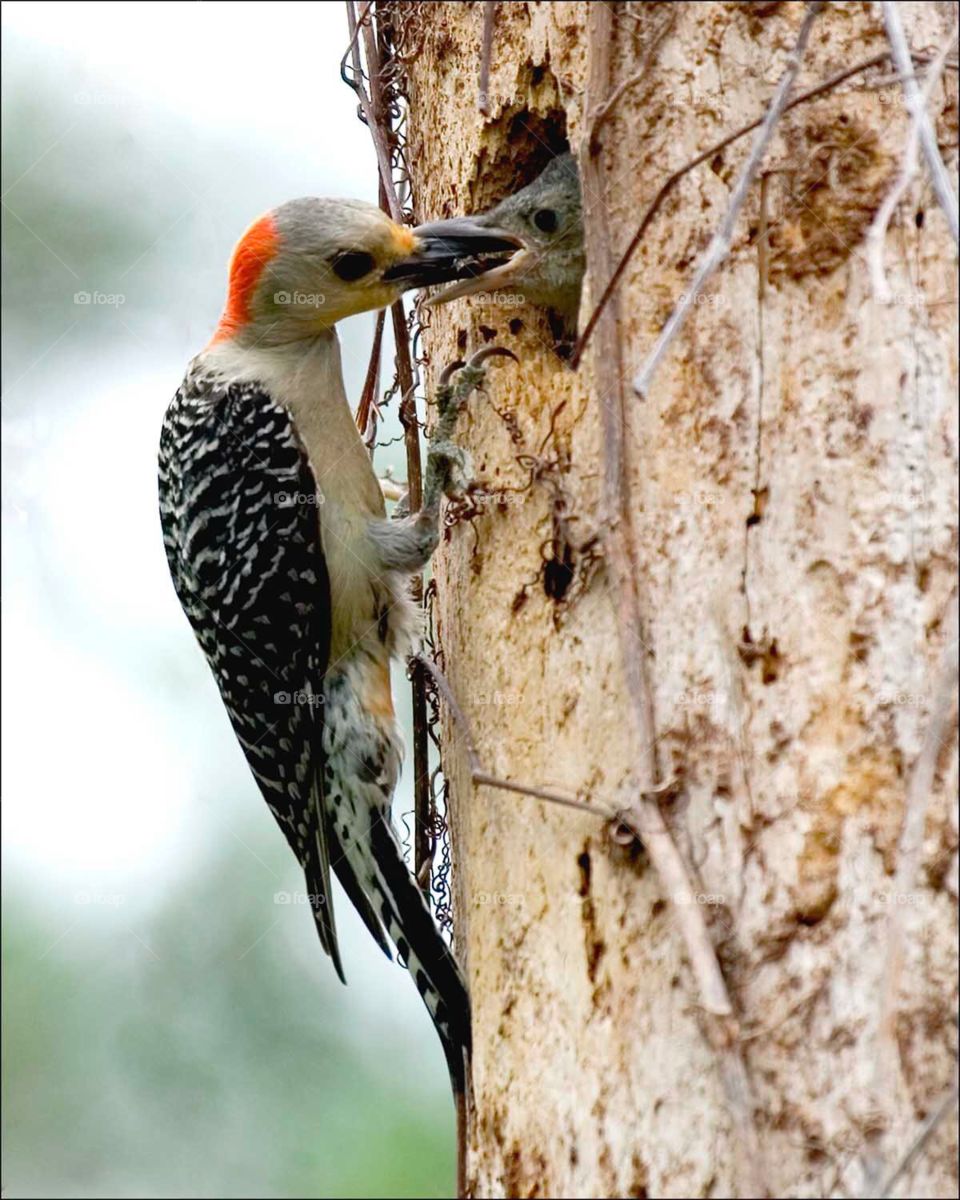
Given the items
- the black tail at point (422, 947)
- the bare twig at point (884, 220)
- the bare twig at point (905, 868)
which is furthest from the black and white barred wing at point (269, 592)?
the bare twig at point (884, 220)

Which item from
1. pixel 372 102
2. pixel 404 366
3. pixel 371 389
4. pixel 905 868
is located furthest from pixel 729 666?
pixel 372 102

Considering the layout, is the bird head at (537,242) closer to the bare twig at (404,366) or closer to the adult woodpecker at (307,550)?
the adult woodpecker at (307,550)

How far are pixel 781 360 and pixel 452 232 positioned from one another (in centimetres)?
133

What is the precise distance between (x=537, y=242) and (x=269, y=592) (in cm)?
125

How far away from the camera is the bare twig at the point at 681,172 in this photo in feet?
9.02

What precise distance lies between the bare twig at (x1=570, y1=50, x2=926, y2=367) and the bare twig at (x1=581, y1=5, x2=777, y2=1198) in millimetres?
60

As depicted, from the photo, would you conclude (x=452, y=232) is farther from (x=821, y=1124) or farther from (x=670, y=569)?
(x=821, y=1124)

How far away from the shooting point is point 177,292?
739 cm

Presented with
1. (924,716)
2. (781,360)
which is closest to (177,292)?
(781,360)

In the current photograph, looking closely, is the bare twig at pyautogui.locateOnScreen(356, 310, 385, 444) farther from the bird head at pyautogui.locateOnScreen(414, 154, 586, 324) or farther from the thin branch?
the bird head at pyautogui.locateOnScreen(414, 154, 586, 324)

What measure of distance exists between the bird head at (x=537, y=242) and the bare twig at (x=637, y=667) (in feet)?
2.13

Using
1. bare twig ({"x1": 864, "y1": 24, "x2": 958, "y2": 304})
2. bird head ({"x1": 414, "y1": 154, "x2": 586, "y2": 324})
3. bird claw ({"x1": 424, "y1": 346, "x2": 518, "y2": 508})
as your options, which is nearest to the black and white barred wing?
bird claw ({"x1": 424, "y1": 346, "x2": 518, "y2": 508})

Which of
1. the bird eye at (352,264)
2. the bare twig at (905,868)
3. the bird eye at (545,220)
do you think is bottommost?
the bare twig at (905,868)

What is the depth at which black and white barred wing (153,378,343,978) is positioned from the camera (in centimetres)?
427
